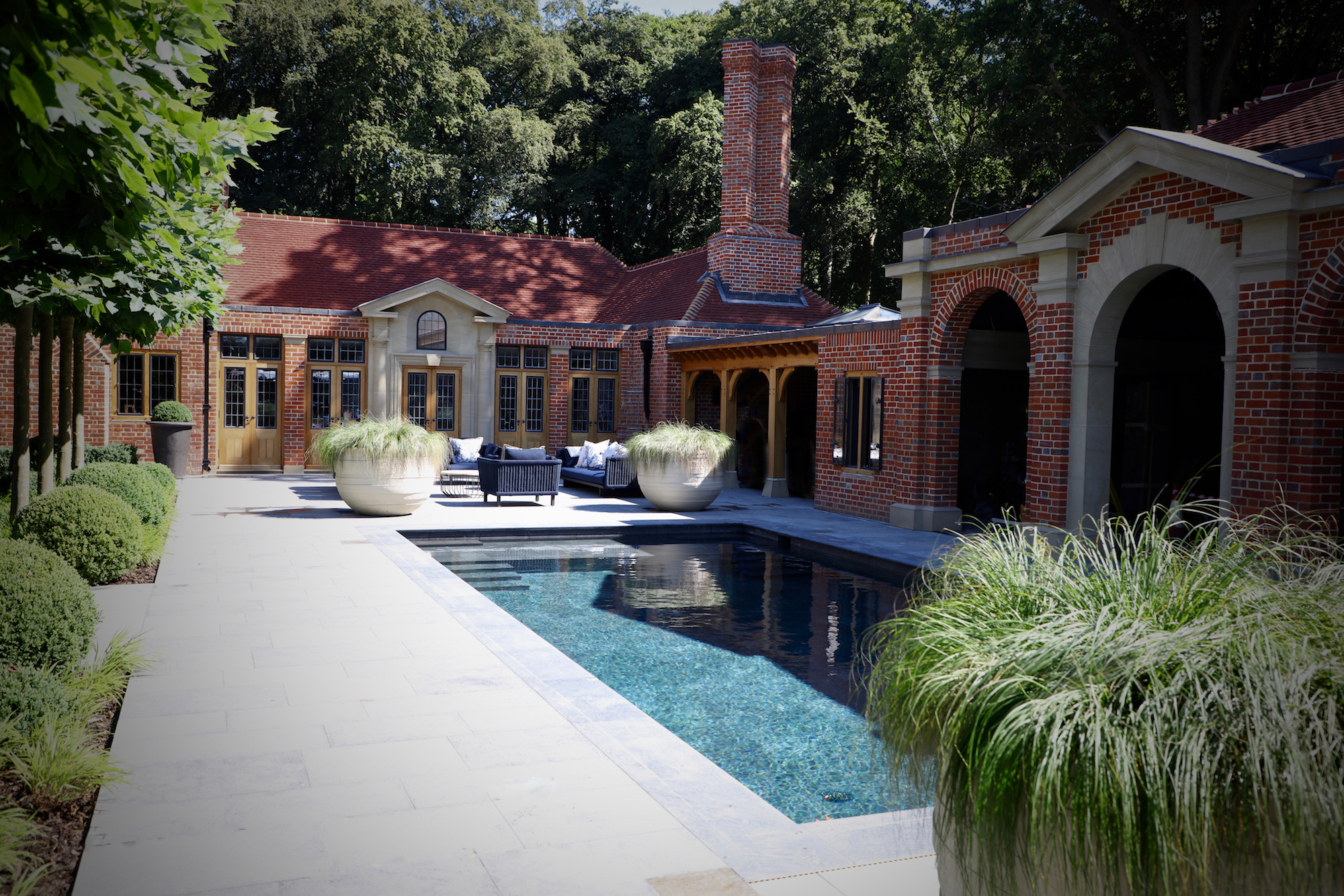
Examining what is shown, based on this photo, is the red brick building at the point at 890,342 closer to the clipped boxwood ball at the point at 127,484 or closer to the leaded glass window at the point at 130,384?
the leaded glass window at the point at 130,384

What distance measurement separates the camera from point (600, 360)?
21906 millimetres

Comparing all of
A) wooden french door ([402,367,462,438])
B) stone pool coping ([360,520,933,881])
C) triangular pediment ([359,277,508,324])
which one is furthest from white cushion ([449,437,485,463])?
stone pool coping ([360,520,933,881])

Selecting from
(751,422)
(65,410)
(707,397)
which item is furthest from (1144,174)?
(707,397)

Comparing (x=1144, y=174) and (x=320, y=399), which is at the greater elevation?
(x=1144, y=174)

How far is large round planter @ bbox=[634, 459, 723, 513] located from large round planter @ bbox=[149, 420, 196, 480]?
8.87m

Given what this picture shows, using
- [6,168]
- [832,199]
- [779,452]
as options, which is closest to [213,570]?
[6,168]

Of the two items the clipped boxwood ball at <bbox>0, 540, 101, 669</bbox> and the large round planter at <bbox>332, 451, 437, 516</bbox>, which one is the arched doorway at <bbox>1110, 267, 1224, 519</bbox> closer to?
the large round planter at <bbox>332, 451, 437, 516</bbox>

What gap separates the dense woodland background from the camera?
74.4 ft

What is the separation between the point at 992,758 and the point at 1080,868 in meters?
0.31

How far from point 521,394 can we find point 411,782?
697 inches

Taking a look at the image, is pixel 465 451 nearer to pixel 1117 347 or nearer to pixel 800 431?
pixel 800 431

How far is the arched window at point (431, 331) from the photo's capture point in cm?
2012

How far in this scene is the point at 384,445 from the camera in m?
12.2

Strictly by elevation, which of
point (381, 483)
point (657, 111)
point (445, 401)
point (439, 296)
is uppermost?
point (657, 111)
